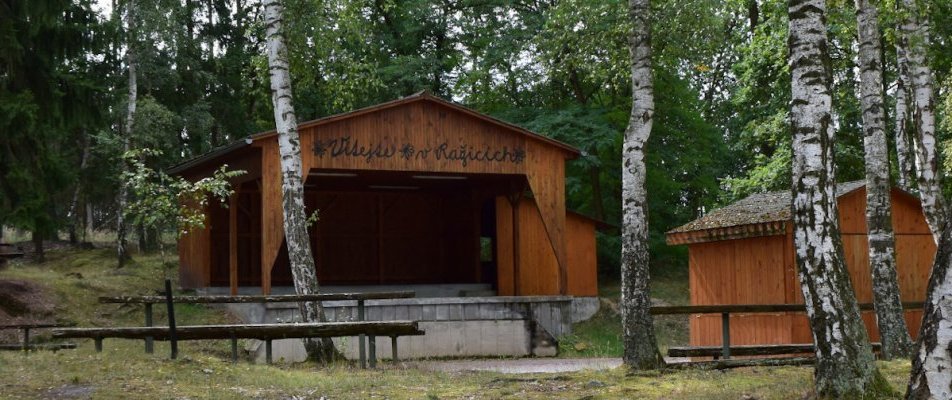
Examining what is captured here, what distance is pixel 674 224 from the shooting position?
111ft

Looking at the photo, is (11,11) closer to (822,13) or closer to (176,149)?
(176,149)

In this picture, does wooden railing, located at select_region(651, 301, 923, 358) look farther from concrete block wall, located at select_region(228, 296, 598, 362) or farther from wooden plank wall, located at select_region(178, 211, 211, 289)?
wooden plank wall, located at select_region(178, 211, 211, 289)

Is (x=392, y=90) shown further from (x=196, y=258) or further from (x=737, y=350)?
(x=737, y=350)

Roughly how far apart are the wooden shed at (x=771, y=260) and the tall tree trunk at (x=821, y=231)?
7.95 metres

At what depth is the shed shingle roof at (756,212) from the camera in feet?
56.0

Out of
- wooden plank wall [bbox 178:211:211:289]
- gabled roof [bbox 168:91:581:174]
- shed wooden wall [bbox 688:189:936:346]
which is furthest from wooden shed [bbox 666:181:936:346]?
wooden plank wall [bbox 178:211:211:289]

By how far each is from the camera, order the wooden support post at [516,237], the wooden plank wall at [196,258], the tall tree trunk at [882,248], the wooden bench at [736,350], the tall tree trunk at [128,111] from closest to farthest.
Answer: the wooden bench at [736,350]
the tall tree trunk at [882,248]
the wooden plank wall at [196,258]
the wooden support post at [516,237]
the tall tree trunk at [128,111]

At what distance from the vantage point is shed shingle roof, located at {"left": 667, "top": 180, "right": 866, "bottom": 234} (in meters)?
17.1

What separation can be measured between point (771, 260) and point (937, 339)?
36.9ft

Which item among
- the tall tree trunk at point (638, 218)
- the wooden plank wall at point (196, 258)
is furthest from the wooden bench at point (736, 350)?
the wooden plank wall at point (196, 258)

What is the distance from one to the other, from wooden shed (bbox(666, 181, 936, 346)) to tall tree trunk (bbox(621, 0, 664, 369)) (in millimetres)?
4841

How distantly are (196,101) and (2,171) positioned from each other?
14.3 meters

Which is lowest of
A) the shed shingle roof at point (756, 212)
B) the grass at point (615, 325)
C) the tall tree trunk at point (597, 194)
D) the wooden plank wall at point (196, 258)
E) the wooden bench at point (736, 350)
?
the grass at point (615, 325)

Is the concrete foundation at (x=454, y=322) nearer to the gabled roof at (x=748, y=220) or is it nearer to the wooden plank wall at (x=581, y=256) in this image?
the gabled roof at (x=748, y=220)
